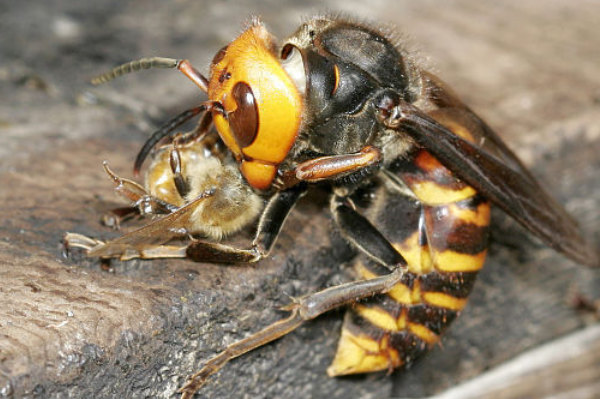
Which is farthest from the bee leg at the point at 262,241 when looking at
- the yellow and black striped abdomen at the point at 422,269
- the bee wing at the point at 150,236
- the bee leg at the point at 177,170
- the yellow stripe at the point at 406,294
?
the yellow stripe at the point at 406,294

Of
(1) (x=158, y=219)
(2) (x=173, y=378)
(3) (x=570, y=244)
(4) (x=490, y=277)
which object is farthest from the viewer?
(4) (x=490, y=277)

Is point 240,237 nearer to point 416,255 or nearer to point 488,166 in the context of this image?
point 416,255

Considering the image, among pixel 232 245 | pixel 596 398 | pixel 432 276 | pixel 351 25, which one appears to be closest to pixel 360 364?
pixel 432 276

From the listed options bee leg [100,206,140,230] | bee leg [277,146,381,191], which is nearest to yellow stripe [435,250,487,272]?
bee leg [277,146,381,191]

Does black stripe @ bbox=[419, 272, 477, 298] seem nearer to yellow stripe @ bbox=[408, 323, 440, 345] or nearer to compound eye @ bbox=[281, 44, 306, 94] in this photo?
yellow stripe @ bbox=[408, 323, 440, 345]

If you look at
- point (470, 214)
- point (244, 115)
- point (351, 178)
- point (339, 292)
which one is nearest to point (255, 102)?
point (244, 115)

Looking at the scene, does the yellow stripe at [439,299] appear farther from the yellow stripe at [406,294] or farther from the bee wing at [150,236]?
the bee wing at [150,236]

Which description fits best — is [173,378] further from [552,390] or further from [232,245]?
[552,390]
